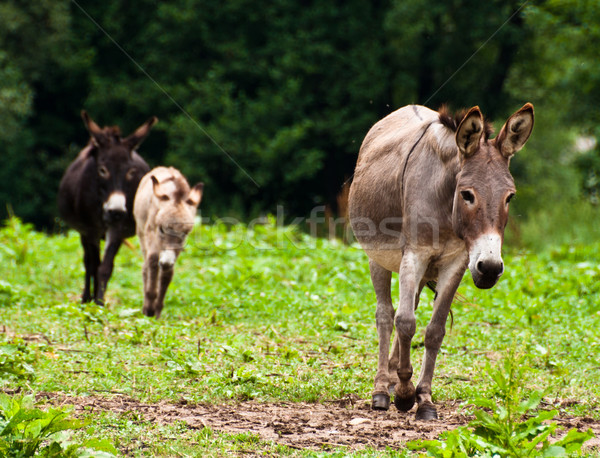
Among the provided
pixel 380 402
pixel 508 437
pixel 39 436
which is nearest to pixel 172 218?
pixel 380 402

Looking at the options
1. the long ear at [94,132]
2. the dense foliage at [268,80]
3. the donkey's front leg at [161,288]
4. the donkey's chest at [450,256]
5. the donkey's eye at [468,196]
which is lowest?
the donkey's chest at [450,256]

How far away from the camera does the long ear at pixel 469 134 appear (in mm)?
4177

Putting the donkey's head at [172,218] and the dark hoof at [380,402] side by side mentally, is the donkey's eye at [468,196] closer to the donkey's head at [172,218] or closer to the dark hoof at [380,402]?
the dark hoof at [380,402]

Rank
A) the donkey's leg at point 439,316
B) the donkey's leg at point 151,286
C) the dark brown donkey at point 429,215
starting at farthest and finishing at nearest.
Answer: the donkey's leg at point 151,286 < the donkey's leg at point 439,316 < the dark brown donkey at point 429,215

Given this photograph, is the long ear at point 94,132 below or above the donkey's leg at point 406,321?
above

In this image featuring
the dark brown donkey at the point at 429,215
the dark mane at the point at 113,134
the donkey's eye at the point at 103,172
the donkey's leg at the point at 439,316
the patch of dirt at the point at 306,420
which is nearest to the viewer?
the patch of dirt at the point at 306,420

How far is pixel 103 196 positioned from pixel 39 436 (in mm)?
5794

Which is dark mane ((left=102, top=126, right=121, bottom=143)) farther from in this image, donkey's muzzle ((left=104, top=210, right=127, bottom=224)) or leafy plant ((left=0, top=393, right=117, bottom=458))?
leafy plant ((left=0, top=393, right=117, bottom=458))

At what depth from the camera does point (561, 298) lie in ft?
27.7

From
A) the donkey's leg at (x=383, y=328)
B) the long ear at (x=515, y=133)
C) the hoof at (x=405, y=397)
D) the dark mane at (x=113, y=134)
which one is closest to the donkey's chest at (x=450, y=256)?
the donkey's leg at (x=383, y=328)

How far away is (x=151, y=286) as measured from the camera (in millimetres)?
7707

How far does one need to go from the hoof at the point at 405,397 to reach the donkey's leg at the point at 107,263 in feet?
15.6

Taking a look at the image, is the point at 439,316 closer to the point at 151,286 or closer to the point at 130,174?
the point at 151,286

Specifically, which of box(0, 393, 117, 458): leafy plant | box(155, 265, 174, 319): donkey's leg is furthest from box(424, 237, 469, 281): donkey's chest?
box(155, 265, 174, 319): donkey's leg
